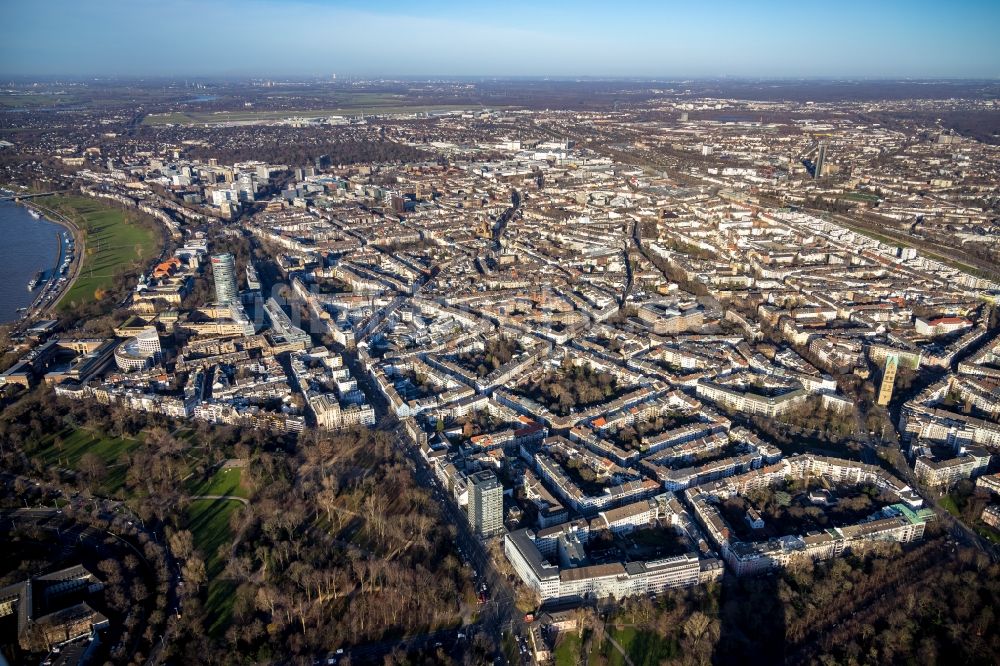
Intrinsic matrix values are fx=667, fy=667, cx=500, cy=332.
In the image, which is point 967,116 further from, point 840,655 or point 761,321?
point 840,655

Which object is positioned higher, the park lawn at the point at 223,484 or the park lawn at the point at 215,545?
the park lawn at the point at 223,484

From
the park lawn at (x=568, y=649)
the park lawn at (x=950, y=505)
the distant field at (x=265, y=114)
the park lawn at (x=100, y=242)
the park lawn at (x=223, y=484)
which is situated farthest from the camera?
the distant field at (x=265, y=114)

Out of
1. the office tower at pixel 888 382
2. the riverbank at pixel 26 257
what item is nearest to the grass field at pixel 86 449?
the riverbank at pixel 26 257

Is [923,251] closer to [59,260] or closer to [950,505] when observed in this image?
[950,505]

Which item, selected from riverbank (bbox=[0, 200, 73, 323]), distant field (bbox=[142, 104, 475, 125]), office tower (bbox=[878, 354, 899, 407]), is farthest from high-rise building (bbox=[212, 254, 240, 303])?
distant field (bbox=[142, 104, 475, 125])

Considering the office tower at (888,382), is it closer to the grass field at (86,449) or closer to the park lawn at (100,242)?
the grass field at (86,449)

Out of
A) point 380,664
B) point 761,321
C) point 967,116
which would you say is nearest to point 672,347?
point 761,321

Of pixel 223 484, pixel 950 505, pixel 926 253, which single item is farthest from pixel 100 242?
pixel 926 253
